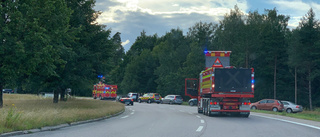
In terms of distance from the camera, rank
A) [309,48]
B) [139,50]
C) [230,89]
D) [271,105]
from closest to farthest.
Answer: [230,89] < [271,105] < [309,48] < [139,50]

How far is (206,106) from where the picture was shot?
23.5m

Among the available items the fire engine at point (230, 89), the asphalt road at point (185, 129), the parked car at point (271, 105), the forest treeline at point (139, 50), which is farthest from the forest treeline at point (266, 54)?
the asphalt road at point (185, 129)

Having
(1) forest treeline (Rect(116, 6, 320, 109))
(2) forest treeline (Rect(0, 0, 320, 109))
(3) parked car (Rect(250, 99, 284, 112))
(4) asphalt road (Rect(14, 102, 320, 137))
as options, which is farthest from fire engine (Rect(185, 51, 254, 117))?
(1) forest treeline (Rect(116, 6, 320, 109))

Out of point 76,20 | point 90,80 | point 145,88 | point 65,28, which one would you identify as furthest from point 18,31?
point 145,88

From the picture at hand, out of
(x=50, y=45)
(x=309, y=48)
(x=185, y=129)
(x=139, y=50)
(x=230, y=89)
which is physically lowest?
(x=185, y=129)

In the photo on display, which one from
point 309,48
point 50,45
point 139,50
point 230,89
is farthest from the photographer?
point 139,50

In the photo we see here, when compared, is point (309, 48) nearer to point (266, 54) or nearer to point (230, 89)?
point (266, 54)

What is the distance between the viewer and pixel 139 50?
116 m

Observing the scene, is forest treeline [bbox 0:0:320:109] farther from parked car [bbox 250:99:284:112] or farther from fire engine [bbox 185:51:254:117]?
parked car [bbox 250:99:284:112]

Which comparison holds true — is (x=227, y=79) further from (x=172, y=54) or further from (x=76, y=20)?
(x=172, y=54)

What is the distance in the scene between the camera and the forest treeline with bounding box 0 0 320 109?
22.2m

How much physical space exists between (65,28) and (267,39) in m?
43.6

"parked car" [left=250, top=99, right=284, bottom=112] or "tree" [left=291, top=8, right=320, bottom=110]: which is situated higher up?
"tree" [left=291, top=8, right=320, bottom=110]

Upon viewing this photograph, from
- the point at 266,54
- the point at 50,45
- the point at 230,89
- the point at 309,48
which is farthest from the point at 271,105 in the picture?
the point at 50,45
